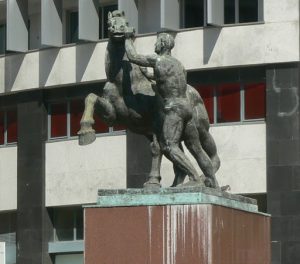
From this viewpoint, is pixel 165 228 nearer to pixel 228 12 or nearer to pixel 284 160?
pixel 284 160

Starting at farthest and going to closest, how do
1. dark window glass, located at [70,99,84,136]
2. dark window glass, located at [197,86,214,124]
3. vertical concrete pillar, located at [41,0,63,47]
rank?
dark window glass, located at [70,99,84,136], vertical concrete pillar, located at [41,0,63,47], dark window glass, located at [197,86,214,124]

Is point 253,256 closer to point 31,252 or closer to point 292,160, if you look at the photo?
point 292,160

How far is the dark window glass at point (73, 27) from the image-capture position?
53.4 meters

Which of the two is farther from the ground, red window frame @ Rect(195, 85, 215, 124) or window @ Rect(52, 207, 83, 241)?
red window frame @ Rect(195, 85, 215, 124)

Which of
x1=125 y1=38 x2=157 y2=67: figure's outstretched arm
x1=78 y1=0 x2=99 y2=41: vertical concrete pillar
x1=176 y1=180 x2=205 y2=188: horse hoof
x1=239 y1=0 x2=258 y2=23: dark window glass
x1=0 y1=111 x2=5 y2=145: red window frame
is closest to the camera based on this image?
x1=176 y1=180 x2=205 y2=188: horse hoof

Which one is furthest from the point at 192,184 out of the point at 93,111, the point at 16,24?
the point at 16,24

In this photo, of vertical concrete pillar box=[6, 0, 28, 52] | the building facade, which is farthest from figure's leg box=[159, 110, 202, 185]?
vertical concrete pillar box=[6, 0, 28, 52]

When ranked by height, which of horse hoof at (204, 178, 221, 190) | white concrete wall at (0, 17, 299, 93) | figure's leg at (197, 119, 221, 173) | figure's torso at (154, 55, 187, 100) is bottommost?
horse hoof at (204, 178, 221, 190)

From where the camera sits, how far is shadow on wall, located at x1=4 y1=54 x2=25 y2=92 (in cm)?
5453

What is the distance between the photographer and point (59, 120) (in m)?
53.7

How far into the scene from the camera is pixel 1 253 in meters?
52.2

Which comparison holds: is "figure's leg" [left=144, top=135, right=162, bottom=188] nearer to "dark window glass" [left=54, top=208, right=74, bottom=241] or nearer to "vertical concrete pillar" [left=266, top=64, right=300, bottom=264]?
"vertical concrete pillar" [left=266, top=64, right=300, bottom=264]

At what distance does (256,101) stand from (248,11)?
2855mm

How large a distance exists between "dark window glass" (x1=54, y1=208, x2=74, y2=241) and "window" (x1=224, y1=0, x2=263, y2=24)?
909cm
